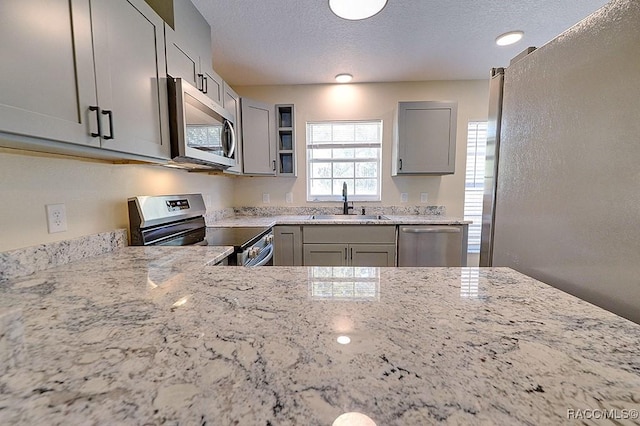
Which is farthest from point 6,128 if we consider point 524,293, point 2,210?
point 524,293

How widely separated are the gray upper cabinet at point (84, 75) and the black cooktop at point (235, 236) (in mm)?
600

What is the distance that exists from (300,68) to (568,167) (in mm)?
2418

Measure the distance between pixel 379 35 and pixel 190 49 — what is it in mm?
1377

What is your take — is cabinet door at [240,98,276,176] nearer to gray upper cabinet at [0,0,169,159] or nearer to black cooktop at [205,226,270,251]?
black cooktop at [205,226,270,251]

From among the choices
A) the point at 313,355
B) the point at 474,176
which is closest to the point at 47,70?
the point at 313,355

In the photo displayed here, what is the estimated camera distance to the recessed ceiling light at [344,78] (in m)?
2.76

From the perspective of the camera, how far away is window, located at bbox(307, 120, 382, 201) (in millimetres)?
3125

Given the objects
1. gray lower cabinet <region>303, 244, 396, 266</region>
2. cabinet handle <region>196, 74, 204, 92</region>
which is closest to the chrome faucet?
gray lower cabinet <region>303, 244, 396, 266</region>

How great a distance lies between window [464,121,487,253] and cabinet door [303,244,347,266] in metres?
1.68

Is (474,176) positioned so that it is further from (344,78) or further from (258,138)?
(258,138)

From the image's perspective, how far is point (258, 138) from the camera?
2.68 meters

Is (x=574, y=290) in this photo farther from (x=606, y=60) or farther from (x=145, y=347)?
(x=145, y=347)

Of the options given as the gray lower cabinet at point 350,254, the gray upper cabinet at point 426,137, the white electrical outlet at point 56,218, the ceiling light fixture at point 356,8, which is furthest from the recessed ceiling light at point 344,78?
the white electrical outlet at point 56,218

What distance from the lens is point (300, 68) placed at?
2.60 m
